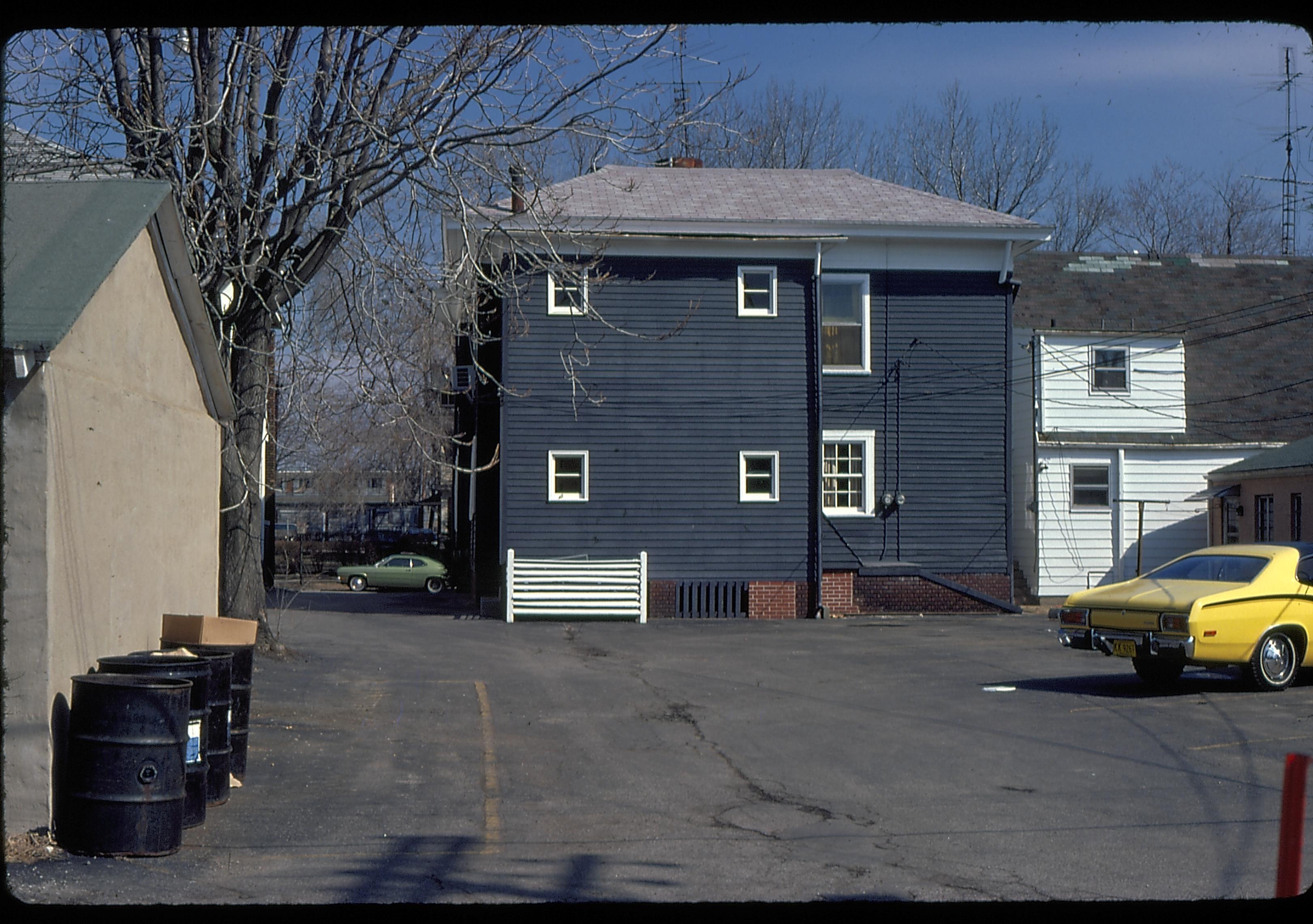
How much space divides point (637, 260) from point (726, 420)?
3660mm

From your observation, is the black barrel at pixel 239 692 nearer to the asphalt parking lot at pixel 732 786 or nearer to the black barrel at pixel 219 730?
the asphalt parking lot at pixel 732 786

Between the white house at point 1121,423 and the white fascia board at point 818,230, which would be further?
the white house at point 1121,423

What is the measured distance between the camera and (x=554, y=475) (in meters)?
25.7

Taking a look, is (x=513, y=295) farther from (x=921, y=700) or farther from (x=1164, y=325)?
(x=1164, y=325)

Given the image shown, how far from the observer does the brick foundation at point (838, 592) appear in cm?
2619

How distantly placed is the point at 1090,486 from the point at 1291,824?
90.4ft

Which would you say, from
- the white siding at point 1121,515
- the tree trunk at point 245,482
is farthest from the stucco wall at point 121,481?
the white siding at point 1121,515

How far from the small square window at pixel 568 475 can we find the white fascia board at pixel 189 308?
12.5 meters

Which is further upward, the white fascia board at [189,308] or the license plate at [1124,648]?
the white fascia board at [189,308]

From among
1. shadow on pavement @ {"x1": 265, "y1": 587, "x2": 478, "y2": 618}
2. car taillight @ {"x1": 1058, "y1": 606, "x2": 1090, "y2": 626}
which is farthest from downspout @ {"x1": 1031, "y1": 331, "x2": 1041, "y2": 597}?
car taillight @ {"x1": 1058, "y1": 606, "x2": 1090, "y2": 626}

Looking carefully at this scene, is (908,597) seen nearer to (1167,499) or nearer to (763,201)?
(1167,499)

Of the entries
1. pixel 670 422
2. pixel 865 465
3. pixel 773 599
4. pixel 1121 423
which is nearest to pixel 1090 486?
pixel 1121 423

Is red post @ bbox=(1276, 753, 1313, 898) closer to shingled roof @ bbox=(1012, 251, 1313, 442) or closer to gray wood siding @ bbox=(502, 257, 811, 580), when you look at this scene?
gray wood siding @ bbox=(502, 257, 811, 580)

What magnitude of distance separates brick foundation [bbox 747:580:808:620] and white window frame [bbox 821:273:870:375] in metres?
4.51
